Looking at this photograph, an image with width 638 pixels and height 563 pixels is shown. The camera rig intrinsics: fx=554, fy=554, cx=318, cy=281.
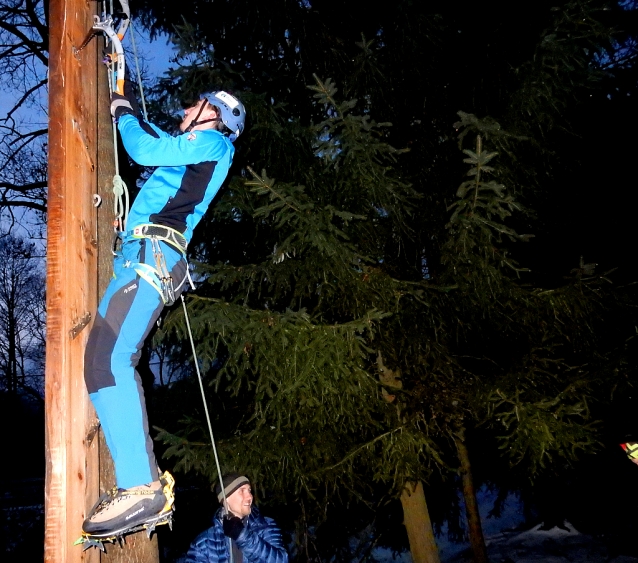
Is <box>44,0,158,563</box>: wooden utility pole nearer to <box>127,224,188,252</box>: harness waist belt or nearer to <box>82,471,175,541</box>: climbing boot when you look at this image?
<box>82,471,175,541</box>: climbing boot

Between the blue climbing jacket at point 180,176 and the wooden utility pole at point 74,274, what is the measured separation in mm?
275

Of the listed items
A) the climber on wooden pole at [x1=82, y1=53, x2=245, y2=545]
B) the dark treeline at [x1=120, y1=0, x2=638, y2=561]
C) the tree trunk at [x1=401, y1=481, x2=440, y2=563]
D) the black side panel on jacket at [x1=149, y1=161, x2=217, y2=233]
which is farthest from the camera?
the tree trunk at [x1=401, y1=481, x2=440, y2=563]

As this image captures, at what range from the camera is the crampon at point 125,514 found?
2.41 metres

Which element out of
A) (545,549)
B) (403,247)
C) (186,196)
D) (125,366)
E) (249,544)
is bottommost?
(545,549)

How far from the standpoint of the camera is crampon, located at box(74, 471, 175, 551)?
241 centimetres

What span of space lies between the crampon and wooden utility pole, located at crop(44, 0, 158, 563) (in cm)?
9

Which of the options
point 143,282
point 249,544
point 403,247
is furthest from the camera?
point 403,247

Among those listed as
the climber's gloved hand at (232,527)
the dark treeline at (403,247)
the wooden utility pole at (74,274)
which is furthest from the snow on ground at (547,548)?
the wooden utility pole at (74,274)

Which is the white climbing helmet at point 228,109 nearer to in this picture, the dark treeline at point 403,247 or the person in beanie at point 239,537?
the dark treeline at point 403,247

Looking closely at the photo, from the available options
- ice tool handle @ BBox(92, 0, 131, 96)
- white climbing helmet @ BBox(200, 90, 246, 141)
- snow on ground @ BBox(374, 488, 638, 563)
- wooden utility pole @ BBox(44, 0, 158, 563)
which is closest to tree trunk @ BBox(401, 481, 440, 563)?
snow on ground @ BBox(374, 488, 638, 563)

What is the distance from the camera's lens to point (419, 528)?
6.40 m

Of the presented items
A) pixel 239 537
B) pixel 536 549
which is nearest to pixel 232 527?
pixel 239 537

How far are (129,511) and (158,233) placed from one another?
4.35ft

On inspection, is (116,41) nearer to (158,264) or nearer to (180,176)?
(180,176)
